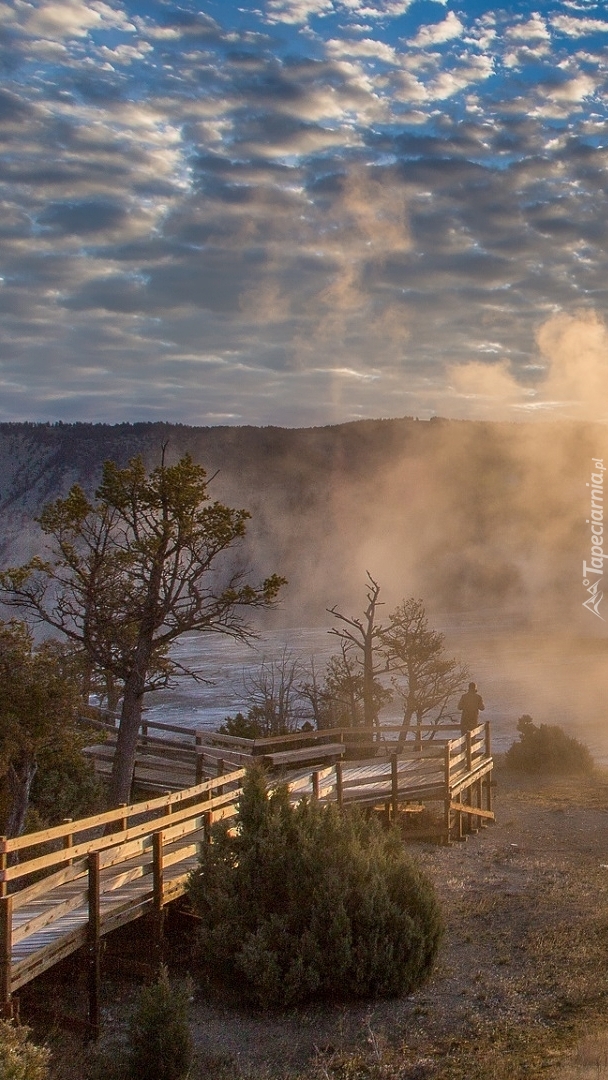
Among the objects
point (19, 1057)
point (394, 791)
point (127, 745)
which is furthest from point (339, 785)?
point (19, 1057)

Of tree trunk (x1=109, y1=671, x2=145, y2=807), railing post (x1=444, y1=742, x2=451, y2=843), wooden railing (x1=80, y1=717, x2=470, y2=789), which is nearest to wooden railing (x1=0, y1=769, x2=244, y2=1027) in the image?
tree trunk (x1=109, y1=671, x2=145, y2=807)

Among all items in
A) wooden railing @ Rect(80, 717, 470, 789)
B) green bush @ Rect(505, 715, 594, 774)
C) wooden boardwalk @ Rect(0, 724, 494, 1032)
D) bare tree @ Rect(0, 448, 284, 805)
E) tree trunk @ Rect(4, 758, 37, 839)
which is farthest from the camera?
green bush @ Rect(505, 715, 594, 774)

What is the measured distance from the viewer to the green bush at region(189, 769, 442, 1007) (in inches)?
356

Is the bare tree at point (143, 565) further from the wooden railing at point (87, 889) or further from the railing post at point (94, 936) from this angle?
the railing post at point (94, 936)

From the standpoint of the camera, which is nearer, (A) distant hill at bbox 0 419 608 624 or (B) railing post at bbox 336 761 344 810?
(B) railing post at bbox 336 761 344 810

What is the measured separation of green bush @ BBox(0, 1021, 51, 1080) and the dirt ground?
185 centimetres

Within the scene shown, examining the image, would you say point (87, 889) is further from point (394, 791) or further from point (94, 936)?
point (394, 791)

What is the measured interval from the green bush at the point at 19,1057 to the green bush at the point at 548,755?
25.1 meters

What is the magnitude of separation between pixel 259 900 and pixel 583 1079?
3743mm

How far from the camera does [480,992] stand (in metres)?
Answer: 9.24

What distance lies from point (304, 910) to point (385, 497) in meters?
150

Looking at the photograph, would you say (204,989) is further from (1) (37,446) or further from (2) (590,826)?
(1) (37,446)

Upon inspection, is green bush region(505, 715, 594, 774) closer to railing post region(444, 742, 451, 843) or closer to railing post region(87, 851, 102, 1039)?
railing post region(444, 742, 451, 843)

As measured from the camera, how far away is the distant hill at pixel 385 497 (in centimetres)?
12188
